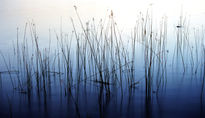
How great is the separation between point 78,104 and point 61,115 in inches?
8.7

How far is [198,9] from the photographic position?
723 cm

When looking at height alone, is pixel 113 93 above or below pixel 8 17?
below

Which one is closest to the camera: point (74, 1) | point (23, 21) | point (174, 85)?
point (174, 85)

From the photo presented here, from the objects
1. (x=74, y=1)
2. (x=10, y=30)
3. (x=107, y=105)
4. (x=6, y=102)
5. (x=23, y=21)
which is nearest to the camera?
(x=107, y=105)

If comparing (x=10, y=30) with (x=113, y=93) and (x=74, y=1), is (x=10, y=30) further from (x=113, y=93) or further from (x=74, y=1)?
(x=113, y=93)

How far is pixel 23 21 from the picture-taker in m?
6.23

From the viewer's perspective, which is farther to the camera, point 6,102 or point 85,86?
point 85,86

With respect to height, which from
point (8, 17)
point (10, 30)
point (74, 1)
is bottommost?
point (10, 30)

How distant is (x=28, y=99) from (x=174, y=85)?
146 cm

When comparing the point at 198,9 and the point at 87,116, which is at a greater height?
the point at 198,9

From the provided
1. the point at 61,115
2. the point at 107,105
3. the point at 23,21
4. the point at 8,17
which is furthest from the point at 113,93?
the point at 8,17

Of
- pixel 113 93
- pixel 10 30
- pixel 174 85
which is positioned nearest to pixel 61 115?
pixel 113 93

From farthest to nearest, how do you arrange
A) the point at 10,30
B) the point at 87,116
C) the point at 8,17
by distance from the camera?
1. the point at 8,17
2. the point at 10,30
3. the point at 87,116

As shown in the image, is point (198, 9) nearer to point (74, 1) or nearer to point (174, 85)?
point (74, 1)
